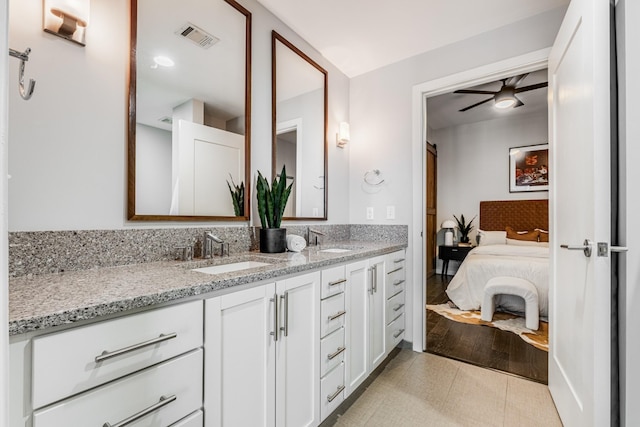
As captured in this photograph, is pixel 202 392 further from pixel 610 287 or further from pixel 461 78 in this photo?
pixel 461 78

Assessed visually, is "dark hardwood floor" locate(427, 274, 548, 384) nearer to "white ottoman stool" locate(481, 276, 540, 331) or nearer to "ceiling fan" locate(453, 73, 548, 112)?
"white ottoman stool" locate(481, 276, 540, 331)

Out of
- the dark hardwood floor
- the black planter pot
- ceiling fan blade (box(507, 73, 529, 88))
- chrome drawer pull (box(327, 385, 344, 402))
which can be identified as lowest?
the dark hardwood floor

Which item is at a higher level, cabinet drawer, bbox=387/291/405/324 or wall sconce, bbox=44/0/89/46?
wall sconce, bbox=44/0/89/46

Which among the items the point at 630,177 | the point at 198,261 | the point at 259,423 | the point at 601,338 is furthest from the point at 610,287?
the point at 198,261

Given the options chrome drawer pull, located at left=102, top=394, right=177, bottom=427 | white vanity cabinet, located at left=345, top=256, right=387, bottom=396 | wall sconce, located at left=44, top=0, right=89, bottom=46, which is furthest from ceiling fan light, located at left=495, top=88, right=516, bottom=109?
chrome drawer pull, located at left=102, top=394, right=177, bottom=427

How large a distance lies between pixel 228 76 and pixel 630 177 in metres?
1.91

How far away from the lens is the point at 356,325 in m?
1.71

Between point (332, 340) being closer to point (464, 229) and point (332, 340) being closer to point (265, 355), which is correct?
point (265, 355)

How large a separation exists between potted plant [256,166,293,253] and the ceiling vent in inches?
30.6

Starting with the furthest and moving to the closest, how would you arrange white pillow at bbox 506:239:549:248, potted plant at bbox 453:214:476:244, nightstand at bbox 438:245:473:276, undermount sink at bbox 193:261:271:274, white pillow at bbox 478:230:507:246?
potted plant at bbox 453:214:476:244 < nightstand at bbox 438:245:473:276 < white pillow at bbox 478:230:507:246 < white pillow at bbox 506:239:549:248 < undermount sink at bbox 193:261:271:274

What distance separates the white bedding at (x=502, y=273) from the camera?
9.36ft

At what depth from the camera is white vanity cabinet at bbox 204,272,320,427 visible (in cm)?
95

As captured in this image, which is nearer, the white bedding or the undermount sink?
the undermount sink

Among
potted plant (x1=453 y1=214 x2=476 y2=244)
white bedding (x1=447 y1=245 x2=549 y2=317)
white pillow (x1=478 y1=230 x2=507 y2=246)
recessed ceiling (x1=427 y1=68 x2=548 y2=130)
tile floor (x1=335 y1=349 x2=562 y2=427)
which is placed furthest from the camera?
potted plant (x1=453 y1=214 x2=476 y2=244)
